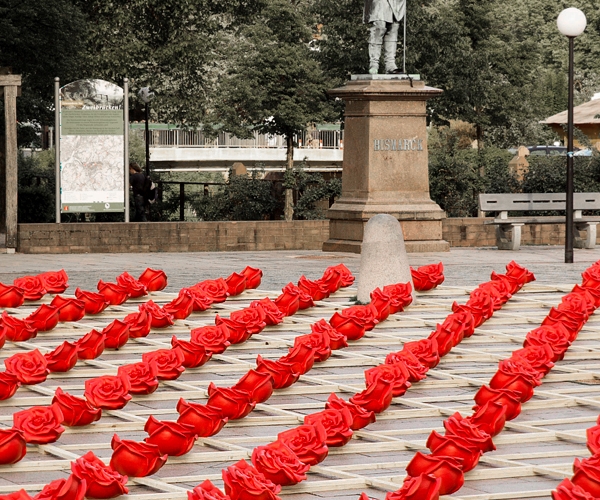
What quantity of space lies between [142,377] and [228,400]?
0.88 m

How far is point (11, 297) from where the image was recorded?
10.4 m

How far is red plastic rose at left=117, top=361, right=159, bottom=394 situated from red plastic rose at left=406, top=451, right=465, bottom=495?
2.38 m

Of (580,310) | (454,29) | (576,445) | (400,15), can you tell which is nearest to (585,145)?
(454,29)

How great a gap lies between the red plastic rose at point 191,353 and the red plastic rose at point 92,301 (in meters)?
2.30

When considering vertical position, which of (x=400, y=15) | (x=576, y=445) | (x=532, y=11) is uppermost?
(x=532, y=11)

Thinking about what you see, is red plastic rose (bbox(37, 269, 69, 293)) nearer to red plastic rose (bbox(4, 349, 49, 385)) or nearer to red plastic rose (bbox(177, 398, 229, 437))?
red plastic rose (bbox(4, 349, 49, 385))

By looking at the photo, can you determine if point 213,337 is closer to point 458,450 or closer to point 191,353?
point 191,353

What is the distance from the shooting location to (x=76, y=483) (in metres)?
4.50

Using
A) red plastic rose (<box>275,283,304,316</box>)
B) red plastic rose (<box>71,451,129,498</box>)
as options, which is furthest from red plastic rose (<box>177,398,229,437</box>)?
red plastic rose (<box>275,283,304,316</box>)

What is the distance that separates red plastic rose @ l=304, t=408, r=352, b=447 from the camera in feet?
18.9

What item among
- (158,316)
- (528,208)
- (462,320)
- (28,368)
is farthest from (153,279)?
(528,208)

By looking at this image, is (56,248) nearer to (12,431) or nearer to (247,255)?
(247,255)

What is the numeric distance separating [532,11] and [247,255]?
64743 millimetres

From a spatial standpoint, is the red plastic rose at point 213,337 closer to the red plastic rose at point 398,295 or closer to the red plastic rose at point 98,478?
the red plastic rose at point 398,295
